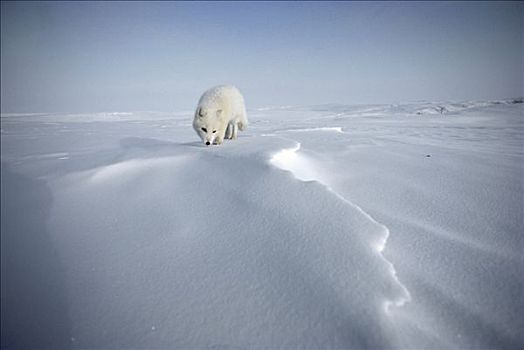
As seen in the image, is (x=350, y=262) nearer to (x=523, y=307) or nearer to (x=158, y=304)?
(x=523, y=307)

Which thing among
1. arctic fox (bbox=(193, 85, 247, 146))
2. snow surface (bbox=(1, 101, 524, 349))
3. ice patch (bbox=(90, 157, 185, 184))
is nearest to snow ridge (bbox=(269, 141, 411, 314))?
snow surface (bbox=(1, 101, 524, 349))

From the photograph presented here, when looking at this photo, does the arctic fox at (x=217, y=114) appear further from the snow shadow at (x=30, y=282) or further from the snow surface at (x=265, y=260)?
the snow shadow at (x=30, y=282)

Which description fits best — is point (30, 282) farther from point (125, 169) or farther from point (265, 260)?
point (125, 169)

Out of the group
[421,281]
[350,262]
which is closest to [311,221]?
[350,262]

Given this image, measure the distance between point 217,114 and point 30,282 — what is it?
10.2 feet

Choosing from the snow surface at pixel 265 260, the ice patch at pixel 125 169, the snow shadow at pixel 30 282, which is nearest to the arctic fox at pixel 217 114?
the ice patch at pixel 125 169

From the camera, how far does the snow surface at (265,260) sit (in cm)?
86

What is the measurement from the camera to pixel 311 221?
141cm

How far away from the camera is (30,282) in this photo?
1171mm

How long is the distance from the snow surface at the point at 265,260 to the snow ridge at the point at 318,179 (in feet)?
0.03

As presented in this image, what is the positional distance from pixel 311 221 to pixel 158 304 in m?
0.83

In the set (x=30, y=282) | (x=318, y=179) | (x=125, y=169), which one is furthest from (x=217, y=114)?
(x=30, y=282)

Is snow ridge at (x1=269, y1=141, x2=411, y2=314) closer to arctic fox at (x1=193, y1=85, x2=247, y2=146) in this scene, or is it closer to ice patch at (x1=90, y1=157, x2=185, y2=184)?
ice patch at (x1=90, y1=157, x2=185, y2=184)

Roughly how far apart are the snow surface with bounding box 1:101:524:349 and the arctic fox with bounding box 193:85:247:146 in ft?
5.62
